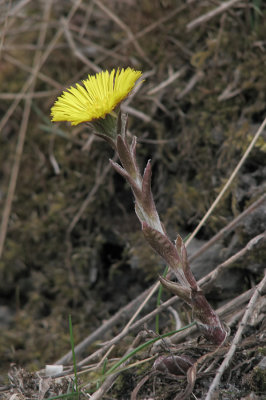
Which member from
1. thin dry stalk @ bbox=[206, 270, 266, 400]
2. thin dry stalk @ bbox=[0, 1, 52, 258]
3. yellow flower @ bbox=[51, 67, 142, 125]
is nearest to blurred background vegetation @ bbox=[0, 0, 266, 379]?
thin dry stalk @ bbox=[0, 1, 52, 258]

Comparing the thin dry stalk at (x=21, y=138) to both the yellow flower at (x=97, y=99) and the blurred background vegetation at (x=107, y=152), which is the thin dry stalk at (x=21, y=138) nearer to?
the blurred background vegetation at (x=107, y=152)

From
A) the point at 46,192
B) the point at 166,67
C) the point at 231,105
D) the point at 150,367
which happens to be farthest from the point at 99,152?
the point at 150,367

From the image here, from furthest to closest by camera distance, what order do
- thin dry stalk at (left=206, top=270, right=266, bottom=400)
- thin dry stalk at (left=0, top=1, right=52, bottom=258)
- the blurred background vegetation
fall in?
thin dry stalk at (left=0, top=1, right=52, bottom=258) < the blurred background vegetation < thin dry stalk at (left=206, top=270, right=266, bottom=400)

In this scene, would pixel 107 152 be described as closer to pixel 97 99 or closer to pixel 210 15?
pixel 210 15

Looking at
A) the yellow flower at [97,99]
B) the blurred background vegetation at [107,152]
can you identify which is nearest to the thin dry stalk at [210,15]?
the blurred background vegetation at [107,152]

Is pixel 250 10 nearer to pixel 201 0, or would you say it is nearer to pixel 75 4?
pixel 201 0

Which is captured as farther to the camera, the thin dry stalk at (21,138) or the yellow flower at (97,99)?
the thin dry stalk at (21,138)

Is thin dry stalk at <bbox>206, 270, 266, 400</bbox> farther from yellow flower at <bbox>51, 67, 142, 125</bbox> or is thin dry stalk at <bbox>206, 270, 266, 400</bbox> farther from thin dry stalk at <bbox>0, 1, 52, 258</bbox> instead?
thin dry stalk at <bbox>0, 1, 52, 258</bbox>

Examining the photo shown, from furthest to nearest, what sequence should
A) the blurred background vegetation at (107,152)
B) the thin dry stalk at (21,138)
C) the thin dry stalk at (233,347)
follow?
the thin dry stalk at (21,138)
the blurred background vegetation at (107,152)
the thin dry stalk at (233,347)

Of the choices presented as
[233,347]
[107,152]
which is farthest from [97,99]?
[107,152]
